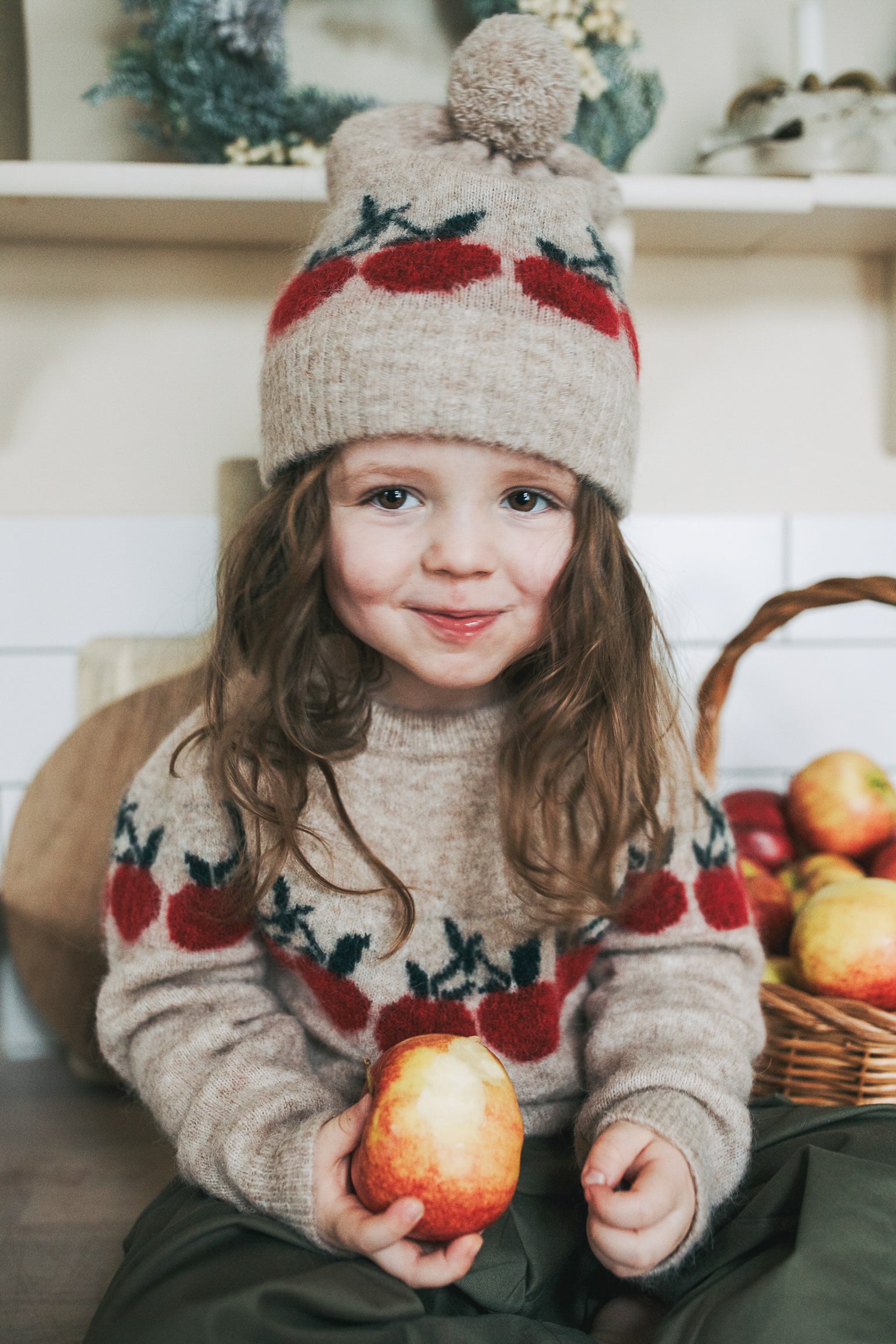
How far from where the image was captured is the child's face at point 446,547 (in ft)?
2.19

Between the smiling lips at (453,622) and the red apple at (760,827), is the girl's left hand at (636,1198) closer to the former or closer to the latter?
the smiling lips at (453,622)

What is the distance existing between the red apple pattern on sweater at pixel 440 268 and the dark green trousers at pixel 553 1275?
55 centimetres

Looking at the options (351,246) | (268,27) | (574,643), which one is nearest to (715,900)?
(574,643)

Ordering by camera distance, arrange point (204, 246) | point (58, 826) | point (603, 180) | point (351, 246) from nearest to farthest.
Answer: point (351, 246) < point (603, 180) < point (58, 826) < point (204, 246)

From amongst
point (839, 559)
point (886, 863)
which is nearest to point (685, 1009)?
point (886, 863)

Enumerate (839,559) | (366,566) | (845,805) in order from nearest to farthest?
(366,566) → (845,805) → (839,559)

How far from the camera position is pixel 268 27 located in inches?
40.4

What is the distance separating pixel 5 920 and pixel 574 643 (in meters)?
0.76

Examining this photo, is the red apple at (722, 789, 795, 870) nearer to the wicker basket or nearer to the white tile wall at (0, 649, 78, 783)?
the wicker basket

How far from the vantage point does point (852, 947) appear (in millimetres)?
901

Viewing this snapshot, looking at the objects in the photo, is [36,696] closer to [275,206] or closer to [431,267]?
[275,206]

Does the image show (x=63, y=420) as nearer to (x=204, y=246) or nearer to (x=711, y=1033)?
(x=204, y=246)

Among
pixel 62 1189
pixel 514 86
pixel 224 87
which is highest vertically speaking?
pixel 224 87

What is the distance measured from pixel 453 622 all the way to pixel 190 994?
0.32 metres
